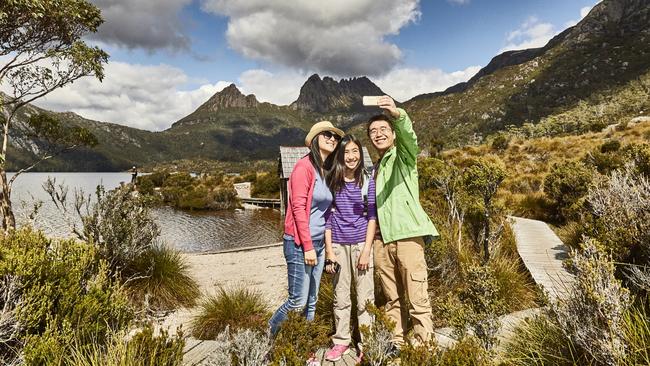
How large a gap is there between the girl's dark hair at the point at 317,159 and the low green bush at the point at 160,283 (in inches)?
189

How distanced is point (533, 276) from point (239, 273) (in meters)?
7.81

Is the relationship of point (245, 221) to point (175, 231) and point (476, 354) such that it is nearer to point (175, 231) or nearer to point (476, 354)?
point (175, 231)

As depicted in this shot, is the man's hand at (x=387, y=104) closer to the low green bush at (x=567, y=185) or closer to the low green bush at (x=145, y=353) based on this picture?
the low green bush at (x=145, y=353)

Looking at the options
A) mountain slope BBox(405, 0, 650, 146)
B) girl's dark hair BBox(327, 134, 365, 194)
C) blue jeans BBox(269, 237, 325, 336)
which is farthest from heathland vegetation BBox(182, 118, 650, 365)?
mountain slope BBox(405, 0, 650, 146)

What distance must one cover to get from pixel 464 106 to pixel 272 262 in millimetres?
145527

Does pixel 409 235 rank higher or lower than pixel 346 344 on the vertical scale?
higher

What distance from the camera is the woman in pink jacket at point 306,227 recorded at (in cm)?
329

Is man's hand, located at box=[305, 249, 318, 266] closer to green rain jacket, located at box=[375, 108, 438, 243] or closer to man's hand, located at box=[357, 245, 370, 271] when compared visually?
man's hand, located at box=[357, 245, 370, 271]

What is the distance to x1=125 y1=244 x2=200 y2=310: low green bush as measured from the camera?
21.3ft

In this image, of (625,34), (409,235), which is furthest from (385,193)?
(625,34)

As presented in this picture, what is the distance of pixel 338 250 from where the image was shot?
3.58m

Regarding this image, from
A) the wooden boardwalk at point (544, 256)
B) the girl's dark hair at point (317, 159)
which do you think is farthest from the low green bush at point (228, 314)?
the wooden boardwalk at point (544, 256)

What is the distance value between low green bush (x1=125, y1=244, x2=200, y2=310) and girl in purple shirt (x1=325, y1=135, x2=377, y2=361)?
14.5ft

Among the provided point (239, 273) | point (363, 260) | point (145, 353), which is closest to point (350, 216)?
point (363, 260)
